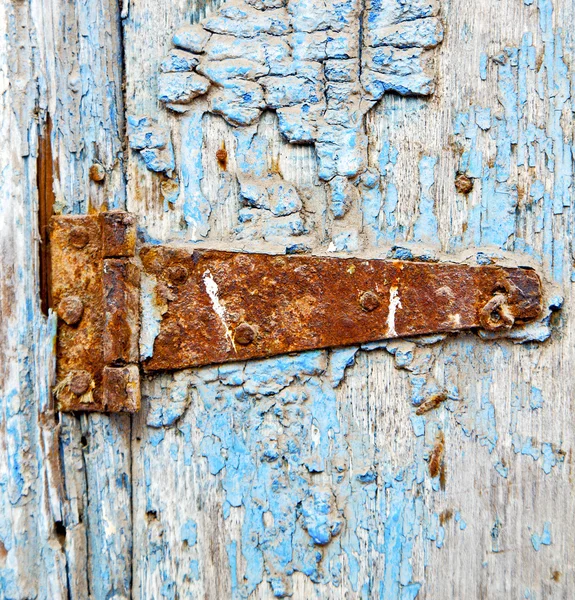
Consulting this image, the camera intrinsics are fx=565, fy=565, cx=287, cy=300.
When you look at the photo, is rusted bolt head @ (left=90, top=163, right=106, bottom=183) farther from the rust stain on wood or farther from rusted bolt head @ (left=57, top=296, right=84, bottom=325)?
the rust stain on wood

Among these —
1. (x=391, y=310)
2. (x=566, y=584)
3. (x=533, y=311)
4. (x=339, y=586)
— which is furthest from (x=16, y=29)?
(x=566, y=584)

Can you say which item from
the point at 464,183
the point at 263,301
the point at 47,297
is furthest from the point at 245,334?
the point at 464,183

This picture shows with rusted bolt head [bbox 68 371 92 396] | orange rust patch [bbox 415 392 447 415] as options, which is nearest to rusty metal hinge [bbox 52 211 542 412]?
rusted bolt head [bbox 68 371 92 396]

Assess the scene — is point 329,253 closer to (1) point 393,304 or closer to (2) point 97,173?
(1) point 393,304

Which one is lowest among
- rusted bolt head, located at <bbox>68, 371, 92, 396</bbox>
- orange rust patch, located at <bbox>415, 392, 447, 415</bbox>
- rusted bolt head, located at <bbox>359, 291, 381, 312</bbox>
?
orange rust patch, located at <bbox>415, 392, 447, 415</bbox>

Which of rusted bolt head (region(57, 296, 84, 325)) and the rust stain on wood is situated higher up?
rusted bolt head (region(57, 296, 84, 325))

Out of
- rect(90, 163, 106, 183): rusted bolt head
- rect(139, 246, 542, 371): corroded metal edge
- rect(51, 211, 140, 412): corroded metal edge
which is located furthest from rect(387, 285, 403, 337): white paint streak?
rect(90, 163, 106, 183): rusted bolt head
